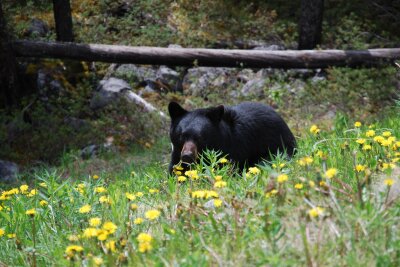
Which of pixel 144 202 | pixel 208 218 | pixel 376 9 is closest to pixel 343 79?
pixel 376 9

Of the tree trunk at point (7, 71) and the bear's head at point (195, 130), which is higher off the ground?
the bear's head at point (195, 130)

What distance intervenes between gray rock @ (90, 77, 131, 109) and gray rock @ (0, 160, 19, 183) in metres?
2.73

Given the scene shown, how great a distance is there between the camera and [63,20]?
1302cm

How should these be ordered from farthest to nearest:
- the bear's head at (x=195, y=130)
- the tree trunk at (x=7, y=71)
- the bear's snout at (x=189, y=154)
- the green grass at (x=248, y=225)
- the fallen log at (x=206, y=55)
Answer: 1. the fallen log at (x=206, y=55)
2. the tree trunk at (x=7, y=71)
3. the bear's head at (x=195, y=130)
4. the bear's snout at (x=189, y=154)
5. the green grass at (x=248, y=225)

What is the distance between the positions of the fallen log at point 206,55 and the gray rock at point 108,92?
2.09 ft

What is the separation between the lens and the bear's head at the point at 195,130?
563cm

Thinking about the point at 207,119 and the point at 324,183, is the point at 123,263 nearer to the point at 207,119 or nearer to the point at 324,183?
the point at 324,183

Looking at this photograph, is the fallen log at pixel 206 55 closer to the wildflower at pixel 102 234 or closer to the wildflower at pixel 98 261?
the wildflower at pixel 102 234

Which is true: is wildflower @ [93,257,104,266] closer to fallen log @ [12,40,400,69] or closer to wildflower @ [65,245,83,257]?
wildflower @ [65,245,83,257]

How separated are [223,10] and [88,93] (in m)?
4.56

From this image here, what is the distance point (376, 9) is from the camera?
1474cm

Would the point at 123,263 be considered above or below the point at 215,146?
above

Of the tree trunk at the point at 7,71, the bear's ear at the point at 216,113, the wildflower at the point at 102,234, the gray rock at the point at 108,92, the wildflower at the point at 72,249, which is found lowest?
the gray rock at the point at 108,92

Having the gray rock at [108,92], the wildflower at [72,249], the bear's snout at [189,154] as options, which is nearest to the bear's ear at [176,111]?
the bear's snout at [189,154]
